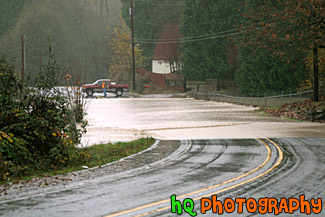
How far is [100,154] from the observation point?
15172 mm

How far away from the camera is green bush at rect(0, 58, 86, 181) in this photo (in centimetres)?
1223

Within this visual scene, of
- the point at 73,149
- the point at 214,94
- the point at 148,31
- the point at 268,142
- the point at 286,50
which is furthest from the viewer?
the point at 148,31

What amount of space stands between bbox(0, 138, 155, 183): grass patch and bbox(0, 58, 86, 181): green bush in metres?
0.23

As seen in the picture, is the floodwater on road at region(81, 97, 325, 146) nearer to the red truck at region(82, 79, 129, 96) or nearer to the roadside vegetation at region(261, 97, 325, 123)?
the roadside vegetation at region(261, 97, 325, 123)

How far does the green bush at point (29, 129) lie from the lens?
1223 centimetres

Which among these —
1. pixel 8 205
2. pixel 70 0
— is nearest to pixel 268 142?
pixel 8 205

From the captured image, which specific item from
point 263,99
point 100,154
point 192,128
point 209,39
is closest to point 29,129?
point 100,154

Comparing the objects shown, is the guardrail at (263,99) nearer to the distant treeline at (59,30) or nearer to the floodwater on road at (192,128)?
the floodwater on road at (192,128)

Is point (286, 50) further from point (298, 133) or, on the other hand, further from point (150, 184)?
point (150, 184)

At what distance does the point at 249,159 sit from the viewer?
552 inches

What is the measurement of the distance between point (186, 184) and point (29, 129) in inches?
201

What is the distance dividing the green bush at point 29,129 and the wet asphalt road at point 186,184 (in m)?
2.07

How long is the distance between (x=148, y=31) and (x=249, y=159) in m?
67.2

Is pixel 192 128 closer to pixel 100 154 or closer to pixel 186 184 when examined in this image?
pixel 100 154
